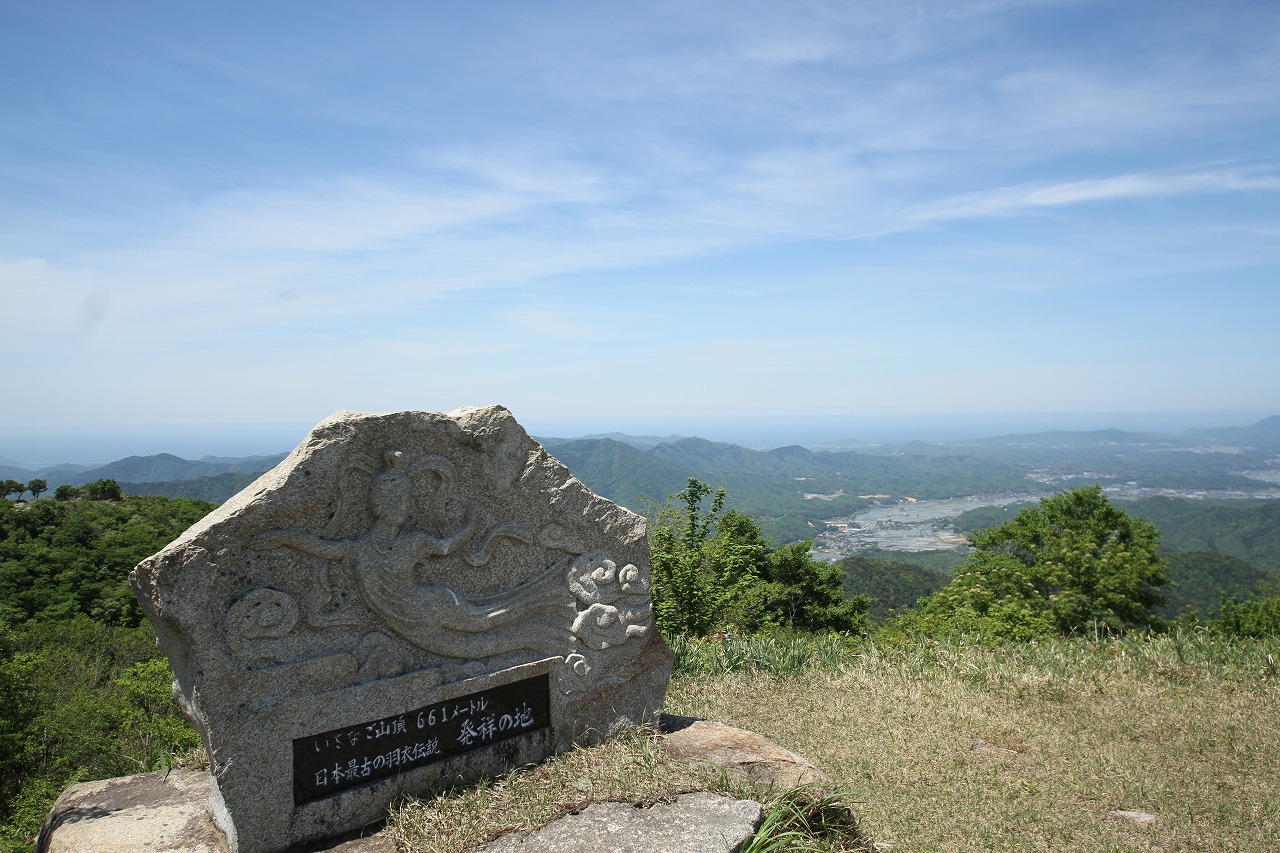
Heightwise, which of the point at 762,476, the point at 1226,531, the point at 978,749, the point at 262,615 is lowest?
the point at 1226,531

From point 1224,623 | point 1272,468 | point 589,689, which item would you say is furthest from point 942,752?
point 1272,468

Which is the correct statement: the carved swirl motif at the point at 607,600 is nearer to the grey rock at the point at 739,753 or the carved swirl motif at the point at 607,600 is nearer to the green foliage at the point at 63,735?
the grey rock at the point at 739,753

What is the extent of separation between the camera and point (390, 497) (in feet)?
14.3

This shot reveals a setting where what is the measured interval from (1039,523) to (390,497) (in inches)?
875

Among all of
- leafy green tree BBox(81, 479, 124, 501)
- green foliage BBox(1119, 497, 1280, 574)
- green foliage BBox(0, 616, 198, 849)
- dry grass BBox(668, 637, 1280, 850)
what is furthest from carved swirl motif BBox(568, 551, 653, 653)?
green foliage BBox(1119, 497, 1280, 574)

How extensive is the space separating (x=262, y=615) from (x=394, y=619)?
2.45 feet

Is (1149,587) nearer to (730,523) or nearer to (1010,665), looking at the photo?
(730,523)

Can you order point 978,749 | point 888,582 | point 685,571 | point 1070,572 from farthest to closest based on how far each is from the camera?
point 888,582 < point 1070,572 < point 685,571 < point 978,749

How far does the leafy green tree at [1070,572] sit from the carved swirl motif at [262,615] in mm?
14962

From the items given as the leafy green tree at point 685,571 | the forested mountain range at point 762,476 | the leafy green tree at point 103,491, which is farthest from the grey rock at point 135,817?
the forested mountain range at point 762,476

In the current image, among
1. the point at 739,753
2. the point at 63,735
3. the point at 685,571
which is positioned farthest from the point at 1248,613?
the point at 63,735

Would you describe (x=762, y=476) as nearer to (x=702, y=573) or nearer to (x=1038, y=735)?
(x=702, y=573)

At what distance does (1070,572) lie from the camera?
63.4ft

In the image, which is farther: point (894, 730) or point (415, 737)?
point (894, 730)
